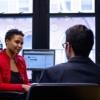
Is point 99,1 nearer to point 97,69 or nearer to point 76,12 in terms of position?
point 76,12

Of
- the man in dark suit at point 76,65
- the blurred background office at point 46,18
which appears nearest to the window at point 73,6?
the blurred background office at point 46,18

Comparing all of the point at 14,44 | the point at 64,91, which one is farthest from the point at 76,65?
the point at 14,44

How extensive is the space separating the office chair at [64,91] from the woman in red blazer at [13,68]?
1.53 m

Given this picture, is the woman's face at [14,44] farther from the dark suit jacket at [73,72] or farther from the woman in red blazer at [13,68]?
the dark suit jacket at [73,72]

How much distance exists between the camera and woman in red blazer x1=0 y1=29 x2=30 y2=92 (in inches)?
123

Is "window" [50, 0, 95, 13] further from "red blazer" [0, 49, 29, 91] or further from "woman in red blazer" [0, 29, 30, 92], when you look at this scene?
"red blazer" [0, 49, 29, 91]

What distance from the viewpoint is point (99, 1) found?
4828 millimetres

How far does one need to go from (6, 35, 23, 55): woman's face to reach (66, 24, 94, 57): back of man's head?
5.26ft

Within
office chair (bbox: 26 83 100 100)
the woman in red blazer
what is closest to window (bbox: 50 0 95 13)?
the woman in red blazer

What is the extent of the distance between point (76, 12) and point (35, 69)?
1.05m

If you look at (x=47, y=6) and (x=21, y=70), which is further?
(x=47, y=6)

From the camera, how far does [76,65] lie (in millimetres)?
1757

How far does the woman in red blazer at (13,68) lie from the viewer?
10.2 feet

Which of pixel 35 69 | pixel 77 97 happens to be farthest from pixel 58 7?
pixel 77 97
